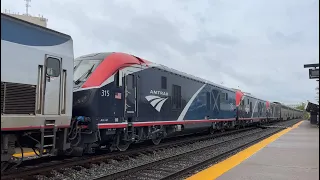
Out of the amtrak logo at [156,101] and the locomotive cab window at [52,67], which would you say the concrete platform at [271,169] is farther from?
the amtrak logo at [156,101]

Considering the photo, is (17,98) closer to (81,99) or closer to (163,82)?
(81,99)

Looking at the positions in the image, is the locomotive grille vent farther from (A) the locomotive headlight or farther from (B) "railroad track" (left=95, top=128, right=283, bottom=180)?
(A) the locomotive headlight

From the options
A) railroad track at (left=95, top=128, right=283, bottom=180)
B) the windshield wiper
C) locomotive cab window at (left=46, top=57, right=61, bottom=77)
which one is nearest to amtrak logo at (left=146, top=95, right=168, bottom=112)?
railroad track at (left=95, top=128, right=283, bottom=180)

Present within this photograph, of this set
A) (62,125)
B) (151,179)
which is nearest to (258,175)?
(151,179)

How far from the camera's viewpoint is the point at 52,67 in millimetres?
7125

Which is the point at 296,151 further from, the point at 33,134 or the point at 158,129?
the point at 33,134

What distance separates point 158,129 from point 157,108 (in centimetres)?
87

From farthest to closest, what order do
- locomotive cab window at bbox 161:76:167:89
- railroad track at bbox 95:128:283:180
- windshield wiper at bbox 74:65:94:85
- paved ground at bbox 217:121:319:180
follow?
locomotive cab window at bbox 161:76:167:89
windshield wiper at bbox 74:65:94:85
railroad track at bbox 95:128:283:180
paved ground at bbox 217:121:319:180

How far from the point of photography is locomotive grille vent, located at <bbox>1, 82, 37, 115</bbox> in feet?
19.2

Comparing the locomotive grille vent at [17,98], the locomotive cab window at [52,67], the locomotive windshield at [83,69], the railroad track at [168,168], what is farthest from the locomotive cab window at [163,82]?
the locomotive grille vent at [17,98]

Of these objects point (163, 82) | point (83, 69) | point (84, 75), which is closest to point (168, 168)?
point (84, 75)

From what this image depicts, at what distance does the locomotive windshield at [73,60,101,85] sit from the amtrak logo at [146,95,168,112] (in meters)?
2.81

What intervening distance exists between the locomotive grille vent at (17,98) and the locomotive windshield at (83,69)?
109 inches

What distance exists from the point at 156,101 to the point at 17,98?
696 cm
